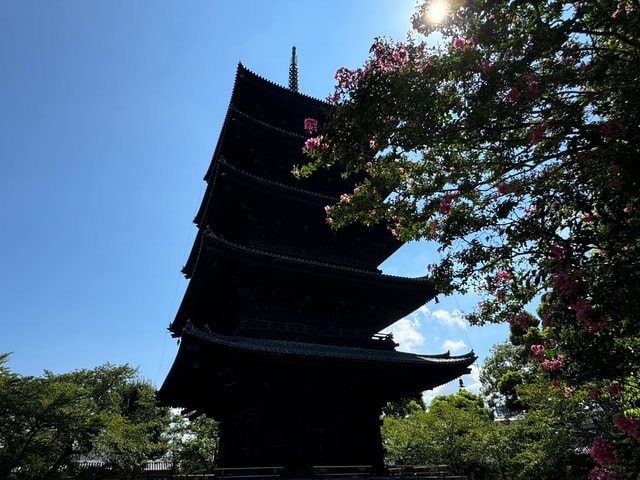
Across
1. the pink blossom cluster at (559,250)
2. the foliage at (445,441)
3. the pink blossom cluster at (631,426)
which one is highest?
the pink blossom cluster at (559,250)

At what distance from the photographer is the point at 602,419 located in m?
13.8

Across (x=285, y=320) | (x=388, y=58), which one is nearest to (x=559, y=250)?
(x=388, y=58)

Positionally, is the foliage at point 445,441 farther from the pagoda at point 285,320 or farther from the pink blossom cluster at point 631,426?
the pink blossom cluster at point 631,426

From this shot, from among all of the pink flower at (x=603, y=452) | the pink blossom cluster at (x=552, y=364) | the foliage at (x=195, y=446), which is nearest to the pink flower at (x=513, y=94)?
the pink blossom cluster at (x=552, y=364)

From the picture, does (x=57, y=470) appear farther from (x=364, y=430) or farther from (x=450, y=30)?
(x=450, y=30)

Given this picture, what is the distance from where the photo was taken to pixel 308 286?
13.8m

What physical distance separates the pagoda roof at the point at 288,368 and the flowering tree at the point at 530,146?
4789mm

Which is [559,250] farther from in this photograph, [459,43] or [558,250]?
[459,43]

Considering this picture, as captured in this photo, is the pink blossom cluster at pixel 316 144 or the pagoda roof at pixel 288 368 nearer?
the pink blossom cluster at pixel 316 144

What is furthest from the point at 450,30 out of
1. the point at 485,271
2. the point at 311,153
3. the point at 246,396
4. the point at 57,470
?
the point at 57,470

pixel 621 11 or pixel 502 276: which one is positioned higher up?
pixel 621 11

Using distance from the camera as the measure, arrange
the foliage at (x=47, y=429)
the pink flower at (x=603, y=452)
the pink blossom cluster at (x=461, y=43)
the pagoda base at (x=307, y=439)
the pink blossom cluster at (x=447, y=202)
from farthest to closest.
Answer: the foliage at (x=47, y=429), the pagoda base at (x=307, y=439), the pink blossom cluster at (x=447, y=202), the pink flower at (x=603, y=452), the pink blossom cluster at (x=461, y=43)

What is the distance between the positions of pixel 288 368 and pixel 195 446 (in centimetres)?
2175

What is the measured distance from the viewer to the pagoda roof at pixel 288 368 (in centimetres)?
1047
